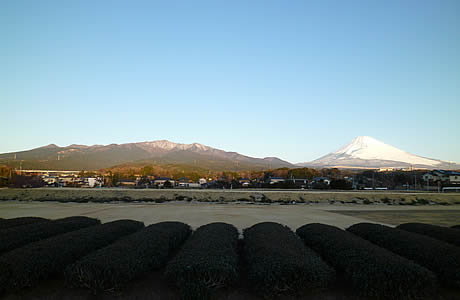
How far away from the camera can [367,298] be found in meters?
6.16

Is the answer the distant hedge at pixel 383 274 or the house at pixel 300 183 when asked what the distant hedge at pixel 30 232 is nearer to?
the distant hedge at pixel 383 274

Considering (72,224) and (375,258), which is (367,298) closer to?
(375,258)

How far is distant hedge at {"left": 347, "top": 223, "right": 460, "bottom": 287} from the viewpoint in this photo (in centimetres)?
637

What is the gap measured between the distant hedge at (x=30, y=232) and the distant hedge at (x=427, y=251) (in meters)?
10.2

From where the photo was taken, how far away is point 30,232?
9.45 metres

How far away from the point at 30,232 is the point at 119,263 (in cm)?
503

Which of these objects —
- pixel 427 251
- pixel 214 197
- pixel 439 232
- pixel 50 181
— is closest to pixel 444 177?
pixel 214 197

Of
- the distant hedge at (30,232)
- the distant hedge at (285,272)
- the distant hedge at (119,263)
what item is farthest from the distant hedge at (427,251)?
the distant hedge at (30,232)

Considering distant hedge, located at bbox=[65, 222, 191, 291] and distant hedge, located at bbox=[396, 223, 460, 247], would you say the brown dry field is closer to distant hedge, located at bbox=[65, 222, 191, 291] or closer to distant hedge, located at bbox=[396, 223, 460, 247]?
distant hedge, located at bbox=[396, 223, 460, 247]

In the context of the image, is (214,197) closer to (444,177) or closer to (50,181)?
(444,177)

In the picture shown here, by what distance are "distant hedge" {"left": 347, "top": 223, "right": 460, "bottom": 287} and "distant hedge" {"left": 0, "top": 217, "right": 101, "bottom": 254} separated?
33.3 ft

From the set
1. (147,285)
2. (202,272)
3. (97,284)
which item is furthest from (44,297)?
(202,272)

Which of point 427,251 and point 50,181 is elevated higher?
point 427,251

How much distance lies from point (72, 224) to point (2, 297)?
537 centimetres
